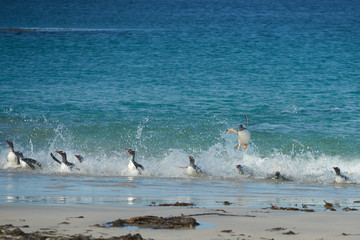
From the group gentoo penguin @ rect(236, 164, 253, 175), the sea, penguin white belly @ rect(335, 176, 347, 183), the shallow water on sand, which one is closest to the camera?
the shallow water on sand

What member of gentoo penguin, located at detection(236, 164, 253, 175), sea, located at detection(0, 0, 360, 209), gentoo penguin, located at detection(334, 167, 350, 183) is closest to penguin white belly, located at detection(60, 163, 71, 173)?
sea, located at detection(0, 0, 360, 209)

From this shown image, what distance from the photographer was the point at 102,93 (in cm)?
2492

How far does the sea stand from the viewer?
33.4ft

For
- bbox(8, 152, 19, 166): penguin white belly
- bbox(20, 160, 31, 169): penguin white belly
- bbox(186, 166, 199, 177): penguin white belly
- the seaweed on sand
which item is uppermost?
bbox(8, 152, 19, 166): penguin white belly

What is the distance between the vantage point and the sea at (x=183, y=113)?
400 inches

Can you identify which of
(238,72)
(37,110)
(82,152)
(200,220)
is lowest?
(200,220)

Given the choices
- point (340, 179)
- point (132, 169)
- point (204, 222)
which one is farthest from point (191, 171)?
point (204, 222)

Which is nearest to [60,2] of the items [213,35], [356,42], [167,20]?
[167,20]

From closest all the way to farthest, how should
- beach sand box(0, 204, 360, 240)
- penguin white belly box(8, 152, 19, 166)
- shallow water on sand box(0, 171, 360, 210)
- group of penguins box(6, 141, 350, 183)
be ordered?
beach sand box(0, 204, 360, 240) < shallow water on sand box(0, 171, 360, 210) < group of penguins box(6, 141, 350, 183) < penguin white belly box(8, 152, 19, 166)

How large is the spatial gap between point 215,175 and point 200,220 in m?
6.50

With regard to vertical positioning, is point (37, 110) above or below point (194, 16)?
below

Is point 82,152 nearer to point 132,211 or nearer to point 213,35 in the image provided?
point 132,211

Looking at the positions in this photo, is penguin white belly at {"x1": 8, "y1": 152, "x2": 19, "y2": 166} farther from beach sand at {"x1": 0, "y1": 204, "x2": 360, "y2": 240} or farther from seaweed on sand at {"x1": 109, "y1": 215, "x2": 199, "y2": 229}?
seaweed on sand at {"x1": 109, "y1": 215, "x2": 199, "y2": 229}

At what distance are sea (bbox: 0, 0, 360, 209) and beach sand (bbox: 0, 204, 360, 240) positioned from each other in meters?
0.78
